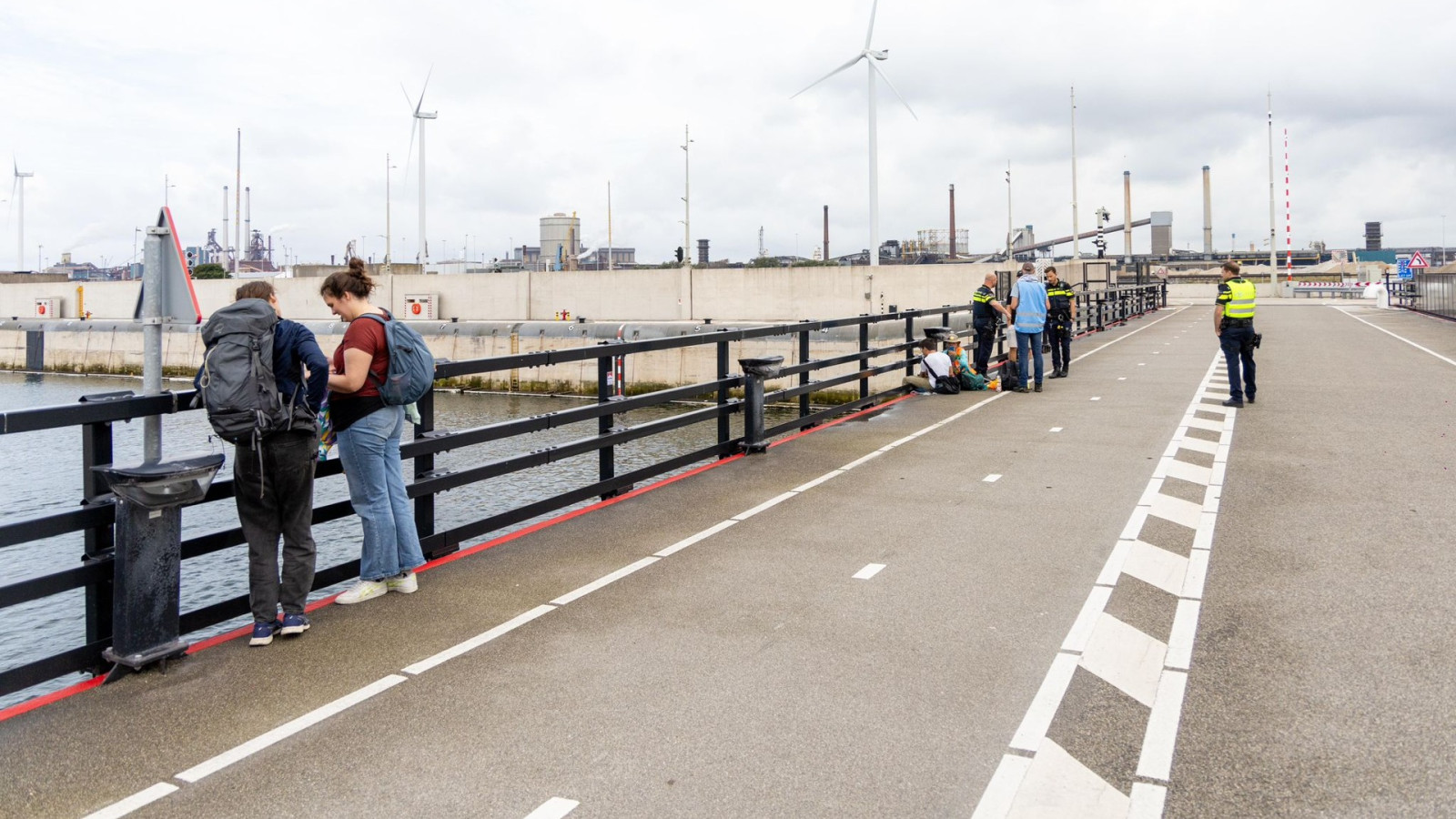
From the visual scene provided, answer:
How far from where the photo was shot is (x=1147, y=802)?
154 inches

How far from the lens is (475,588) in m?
6.66

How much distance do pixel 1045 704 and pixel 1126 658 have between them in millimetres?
812

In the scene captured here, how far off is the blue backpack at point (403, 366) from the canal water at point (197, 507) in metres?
1.03

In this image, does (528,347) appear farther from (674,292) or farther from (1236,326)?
(1236,326)

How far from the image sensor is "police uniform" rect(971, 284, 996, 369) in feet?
58.3

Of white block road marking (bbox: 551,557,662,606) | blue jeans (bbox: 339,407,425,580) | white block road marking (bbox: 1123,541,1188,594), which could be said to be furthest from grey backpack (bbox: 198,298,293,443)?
white block road marking (bbox: 1123,541,1188,594)

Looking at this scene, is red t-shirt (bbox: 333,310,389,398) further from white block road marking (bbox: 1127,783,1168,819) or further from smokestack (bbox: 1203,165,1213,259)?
smokestack (bbox: 1203,165,1213,259)

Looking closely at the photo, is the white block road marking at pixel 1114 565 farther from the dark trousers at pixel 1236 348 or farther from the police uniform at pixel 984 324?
the police uniform at pixel 984 324

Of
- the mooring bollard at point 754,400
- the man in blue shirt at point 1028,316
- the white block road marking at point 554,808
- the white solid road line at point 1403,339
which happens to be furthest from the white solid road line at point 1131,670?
the white solid road line at point 1403,339

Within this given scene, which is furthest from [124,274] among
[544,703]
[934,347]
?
[544,703]

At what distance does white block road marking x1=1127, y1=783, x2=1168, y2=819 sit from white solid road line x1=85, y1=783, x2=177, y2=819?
348cm

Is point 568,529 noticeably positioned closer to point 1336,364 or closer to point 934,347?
point 934,347

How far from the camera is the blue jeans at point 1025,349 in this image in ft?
55.8

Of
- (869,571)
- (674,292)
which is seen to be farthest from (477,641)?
(674,292)
